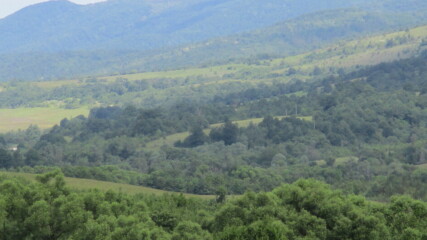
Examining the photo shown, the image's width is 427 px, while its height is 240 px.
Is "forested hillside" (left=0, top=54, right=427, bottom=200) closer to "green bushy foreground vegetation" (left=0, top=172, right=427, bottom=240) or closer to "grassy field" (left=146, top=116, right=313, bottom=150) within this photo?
"grassy field" (left=146, top=116, right=313, bottom=150)

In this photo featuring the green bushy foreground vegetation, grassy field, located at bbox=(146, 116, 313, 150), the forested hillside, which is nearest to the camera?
the green bushy foreground vegetation

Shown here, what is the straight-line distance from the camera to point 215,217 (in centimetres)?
6047

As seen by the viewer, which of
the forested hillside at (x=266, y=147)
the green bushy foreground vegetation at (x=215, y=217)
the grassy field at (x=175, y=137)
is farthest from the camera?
the grassy field at (x=175, y=137)

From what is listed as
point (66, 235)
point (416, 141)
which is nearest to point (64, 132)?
point (416, 141)

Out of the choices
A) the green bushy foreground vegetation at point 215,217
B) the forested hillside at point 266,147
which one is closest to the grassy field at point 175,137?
the forested hillside at point 266,147

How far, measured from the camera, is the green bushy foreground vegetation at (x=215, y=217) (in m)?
54.6

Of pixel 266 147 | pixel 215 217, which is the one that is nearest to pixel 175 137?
pixel 266 147

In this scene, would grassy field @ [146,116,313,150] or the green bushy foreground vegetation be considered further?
grassy field @ [146,116,313,150]

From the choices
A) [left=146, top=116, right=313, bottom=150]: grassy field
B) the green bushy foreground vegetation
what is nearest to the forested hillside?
[left=146, top=116, right=313, bottom=150]: grassy field

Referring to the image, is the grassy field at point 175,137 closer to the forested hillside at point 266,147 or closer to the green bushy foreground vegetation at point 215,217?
the forested hillside at point 266,147

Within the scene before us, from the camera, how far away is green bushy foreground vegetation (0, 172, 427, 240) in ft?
179

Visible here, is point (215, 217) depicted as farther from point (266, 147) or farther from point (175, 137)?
point (175, 137)

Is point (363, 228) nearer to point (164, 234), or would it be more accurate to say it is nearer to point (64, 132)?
point (164, 234)

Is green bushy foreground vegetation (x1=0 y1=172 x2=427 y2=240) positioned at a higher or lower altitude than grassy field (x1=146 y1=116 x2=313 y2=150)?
higher
